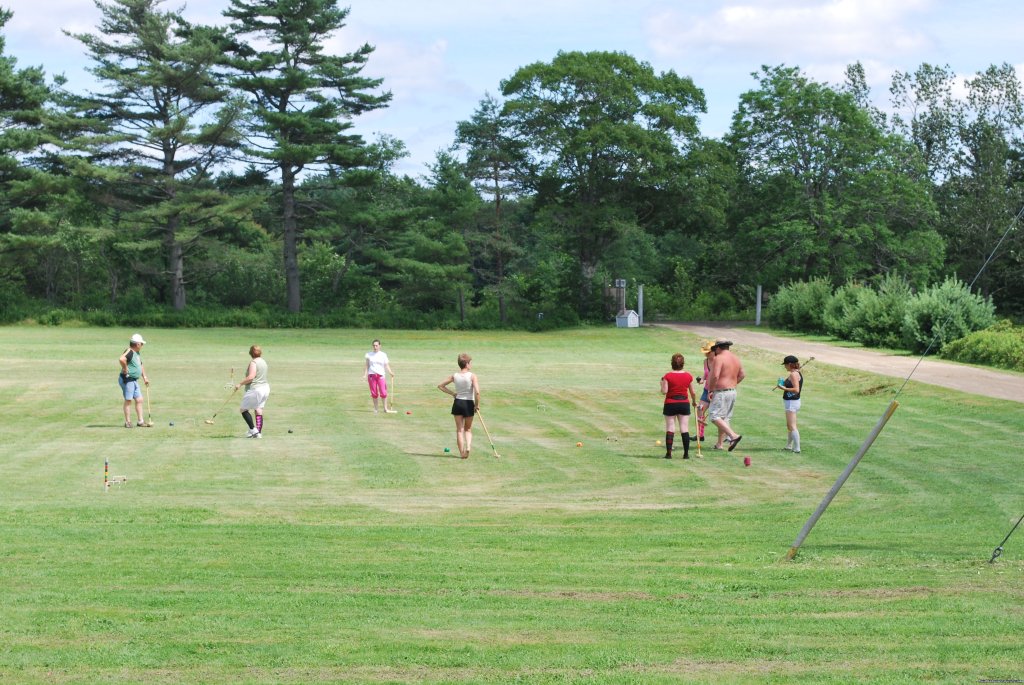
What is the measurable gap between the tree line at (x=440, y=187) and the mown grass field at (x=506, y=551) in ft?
139

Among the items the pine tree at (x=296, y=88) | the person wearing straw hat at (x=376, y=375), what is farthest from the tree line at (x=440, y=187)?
the person wearing straw hat at (x=376, y=375)

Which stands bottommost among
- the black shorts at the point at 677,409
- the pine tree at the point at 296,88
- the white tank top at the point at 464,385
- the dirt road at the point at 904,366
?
the dirt road at the point at 904,366

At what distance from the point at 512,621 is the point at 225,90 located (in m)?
68.0

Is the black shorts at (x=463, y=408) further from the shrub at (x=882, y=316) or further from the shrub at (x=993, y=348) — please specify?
the shrub at (x=882, y=316)

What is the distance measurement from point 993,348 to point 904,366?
9.57 feet

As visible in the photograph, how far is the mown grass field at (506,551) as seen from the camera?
7562mm

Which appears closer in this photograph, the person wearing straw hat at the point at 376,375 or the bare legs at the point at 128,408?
the bare legs at the point at 128,408

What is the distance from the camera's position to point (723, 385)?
67.6ft

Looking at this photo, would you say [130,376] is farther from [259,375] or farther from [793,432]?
[793,432]

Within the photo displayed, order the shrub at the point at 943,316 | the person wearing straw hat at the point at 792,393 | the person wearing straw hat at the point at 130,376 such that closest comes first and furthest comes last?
the person wearing straw hat at the point at 792,393 → the person wearing straw hat at the point at 130,376 → the shrub at the point at 943,316

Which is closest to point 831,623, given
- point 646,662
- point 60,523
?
point 646,662

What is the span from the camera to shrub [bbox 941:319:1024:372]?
36.1 metres

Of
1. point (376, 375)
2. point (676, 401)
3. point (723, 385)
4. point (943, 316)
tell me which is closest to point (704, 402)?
point (723, 385)

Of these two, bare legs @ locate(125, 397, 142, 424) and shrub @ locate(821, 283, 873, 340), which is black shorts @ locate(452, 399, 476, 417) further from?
shrub @ locate(821, 283, 873, 340)
